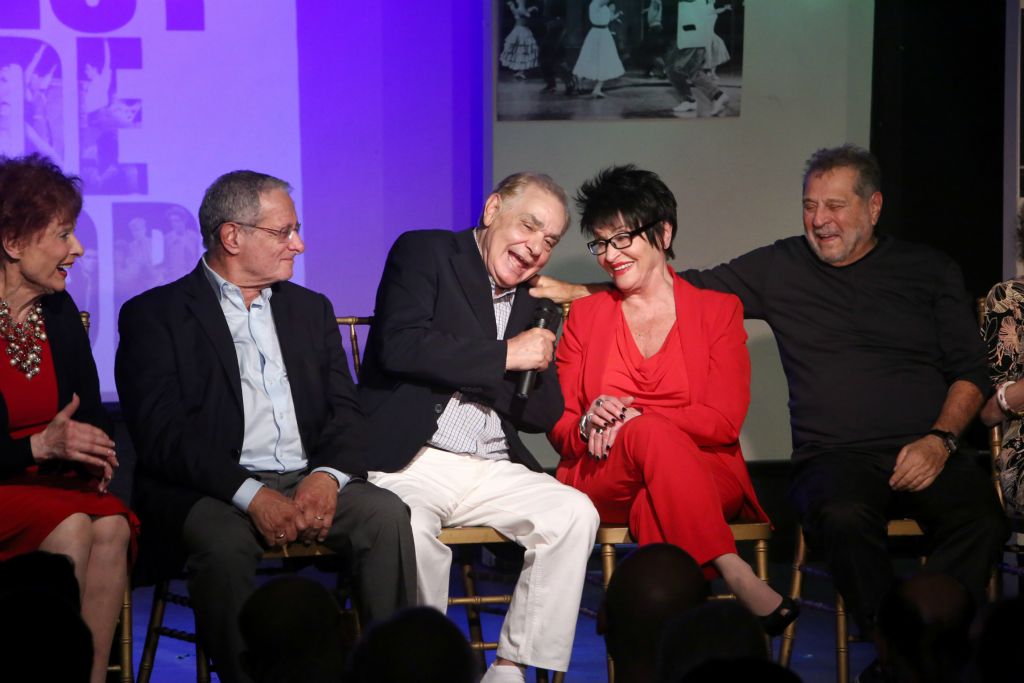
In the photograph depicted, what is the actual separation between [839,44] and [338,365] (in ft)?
8.75

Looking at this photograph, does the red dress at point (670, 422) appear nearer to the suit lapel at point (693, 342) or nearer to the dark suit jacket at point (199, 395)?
the suit lapel at point (693, 342)

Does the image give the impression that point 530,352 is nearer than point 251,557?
No

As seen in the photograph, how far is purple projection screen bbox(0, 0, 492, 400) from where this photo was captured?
4527mm

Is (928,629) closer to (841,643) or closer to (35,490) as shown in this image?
(841,643)

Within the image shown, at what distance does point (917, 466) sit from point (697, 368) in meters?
0.66

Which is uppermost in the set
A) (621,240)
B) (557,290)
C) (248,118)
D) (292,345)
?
(248,118)

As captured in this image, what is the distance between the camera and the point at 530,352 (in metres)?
3.30

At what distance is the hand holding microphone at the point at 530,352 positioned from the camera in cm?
328

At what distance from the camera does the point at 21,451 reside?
290cm

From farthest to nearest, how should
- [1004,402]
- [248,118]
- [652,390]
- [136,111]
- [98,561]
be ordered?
[248,118]
[136,111]
[1004,402]
[652,390]
[98,561]

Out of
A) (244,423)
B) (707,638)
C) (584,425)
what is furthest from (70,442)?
(707,638)

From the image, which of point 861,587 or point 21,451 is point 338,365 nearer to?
point 21,451

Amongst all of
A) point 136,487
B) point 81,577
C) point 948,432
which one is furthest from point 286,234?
point 948,432

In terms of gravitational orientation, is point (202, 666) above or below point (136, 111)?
below
